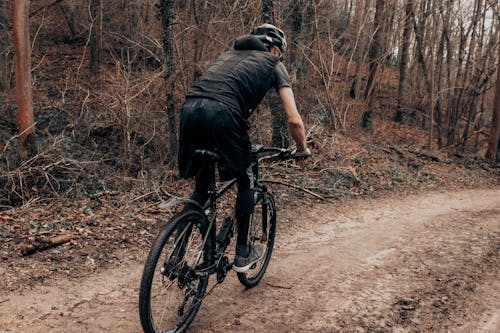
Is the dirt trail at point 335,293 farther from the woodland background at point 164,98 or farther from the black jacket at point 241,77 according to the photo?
the woodland background at point 164,98

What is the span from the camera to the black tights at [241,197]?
11.7 feet

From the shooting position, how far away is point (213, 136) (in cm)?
328

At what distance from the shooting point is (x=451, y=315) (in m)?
3.88

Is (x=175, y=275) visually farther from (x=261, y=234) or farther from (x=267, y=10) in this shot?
(x=267, y=10)

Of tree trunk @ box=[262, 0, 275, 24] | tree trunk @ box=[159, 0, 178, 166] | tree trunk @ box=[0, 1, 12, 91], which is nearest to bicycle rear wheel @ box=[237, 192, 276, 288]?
tree trunk @ box=[159, 0, 178, 166]

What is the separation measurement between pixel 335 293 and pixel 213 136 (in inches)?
83.1

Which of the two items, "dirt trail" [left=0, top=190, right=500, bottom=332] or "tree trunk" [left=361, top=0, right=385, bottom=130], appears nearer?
"dirt trail" [left=0, top=190, right=500, bottom=332]

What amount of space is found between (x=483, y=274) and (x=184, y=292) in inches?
131

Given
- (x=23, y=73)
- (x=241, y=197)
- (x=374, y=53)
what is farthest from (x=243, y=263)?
(x=374, y=53)

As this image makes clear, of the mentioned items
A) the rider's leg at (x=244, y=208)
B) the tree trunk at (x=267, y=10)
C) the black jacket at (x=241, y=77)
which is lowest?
the rider's leg at (x=244, y=208)

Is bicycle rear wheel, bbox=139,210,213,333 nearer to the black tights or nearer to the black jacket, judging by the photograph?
the black tights

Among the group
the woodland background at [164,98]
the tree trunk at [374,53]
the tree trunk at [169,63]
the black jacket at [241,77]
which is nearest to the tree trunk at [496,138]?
the woodland background at [164,98]

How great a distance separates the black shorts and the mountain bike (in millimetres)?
78

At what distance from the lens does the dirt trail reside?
12.2 ft
